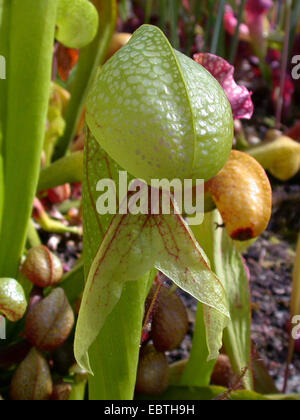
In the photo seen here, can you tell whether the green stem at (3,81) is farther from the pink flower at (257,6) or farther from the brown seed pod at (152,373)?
the pink flower at (257,6)

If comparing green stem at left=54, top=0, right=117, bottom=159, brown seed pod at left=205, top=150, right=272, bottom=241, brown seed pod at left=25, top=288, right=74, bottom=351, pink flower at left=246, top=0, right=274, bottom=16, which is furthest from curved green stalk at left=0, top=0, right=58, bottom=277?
pink flower at left=246, top=0, right=274, bottom=16

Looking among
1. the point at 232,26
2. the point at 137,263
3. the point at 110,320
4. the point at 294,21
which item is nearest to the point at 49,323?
the point at 110,320

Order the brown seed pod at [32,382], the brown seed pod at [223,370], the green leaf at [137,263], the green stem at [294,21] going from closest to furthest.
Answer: the green leaf at [137,263]
the brown seed pod at [32,382]
the brown seed pod at [223,370]
the green stem at [294,21]

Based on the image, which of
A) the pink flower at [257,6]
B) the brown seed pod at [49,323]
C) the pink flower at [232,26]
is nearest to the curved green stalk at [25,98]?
the brown seed pod at [49,323]

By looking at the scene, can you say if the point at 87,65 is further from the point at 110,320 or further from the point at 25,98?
the point at 110,320

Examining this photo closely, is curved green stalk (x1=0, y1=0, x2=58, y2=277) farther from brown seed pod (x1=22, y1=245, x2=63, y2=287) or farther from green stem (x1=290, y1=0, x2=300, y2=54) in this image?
green stem (x1=290, y1=0, x2=300, y2=54)
